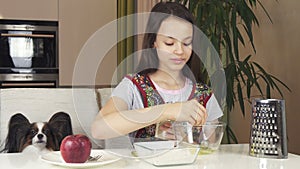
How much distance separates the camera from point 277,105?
142 centimetres

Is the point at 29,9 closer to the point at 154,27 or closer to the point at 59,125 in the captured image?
the point at 59,125

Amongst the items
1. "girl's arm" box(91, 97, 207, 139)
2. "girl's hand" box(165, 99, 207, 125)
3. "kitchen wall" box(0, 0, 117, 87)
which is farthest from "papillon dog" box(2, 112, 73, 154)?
"kitchen wall" box(0, 0, 117, 87)

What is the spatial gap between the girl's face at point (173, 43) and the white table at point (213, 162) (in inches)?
15.3

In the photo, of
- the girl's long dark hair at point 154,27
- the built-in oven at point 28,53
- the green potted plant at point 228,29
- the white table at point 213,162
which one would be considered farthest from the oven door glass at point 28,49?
the white table at point 213,162

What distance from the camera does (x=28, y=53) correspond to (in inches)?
152

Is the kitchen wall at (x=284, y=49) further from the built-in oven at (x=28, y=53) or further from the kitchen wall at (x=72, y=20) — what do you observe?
the built-in oven at (x=28, y=53)

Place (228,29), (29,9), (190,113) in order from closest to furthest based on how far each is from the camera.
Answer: (190,113), (228,29), (29,9)

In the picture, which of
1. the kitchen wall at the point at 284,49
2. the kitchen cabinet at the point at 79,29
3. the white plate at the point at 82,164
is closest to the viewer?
the white plate at the point at 82,164

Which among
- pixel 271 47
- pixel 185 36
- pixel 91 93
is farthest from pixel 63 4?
pixel 185 36

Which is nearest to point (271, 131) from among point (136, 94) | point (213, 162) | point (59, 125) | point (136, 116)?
point (213, 162)

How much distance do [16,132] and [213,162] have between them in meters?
0.85

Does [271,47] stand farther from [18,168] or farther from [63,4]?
[18,168]

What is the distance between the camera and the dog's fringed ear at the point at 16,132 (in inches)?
71.7

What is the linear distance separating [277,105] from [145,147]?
424mm
